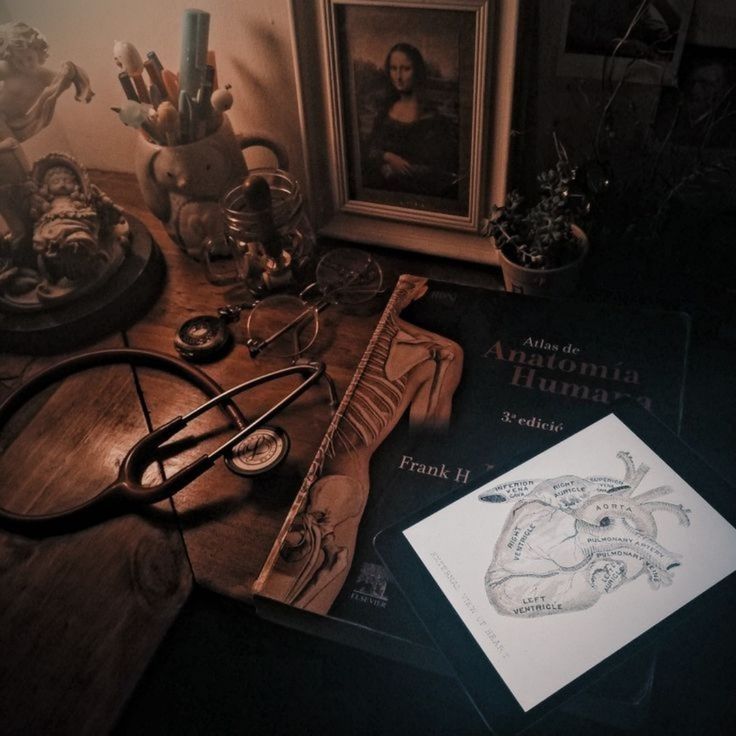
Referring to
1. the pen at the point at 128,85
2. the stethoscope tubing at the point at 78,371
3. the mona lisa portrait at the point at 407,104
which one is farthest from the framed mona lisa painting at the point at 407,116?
the stethoscope tubing at the point at 78,371

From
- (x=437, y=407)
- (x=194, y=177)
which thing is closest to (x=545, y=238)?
(x=437, y=407)

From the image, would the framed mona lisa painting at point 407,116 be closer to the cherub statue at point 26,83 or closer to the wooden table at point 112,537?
the wooden table at point 112,537

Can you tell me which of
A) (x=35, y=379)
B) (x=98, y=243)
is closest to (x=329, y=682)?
(x=35, y=379)

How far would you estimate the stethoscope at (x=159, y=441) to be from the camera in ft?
2.31

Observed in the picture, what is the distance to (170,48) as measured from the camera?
105cm

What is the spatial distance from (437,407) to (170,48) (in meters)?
0.70

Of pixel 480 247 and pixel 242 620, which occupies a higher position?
pixel 480 247

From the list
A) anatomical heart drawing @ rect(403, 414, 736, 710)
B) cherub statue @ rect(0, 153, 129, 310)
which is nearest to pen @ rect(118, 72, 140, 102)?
cherub statue @ rect(0, 153, 129, 310)

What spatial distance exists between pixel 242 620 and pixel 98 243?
53 cm

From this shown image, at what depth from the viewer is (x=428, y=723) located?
0.67m

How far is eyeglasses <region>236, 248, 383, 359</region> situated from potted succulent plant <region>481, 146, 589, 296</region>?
0.19 metres

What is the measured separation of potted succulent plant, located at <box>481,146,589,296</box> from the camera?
810 mm

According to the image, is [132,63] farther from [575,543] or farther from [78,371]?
[575,543]

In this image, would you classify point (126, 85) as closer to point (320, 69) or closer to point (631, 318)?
point (320, 69)
